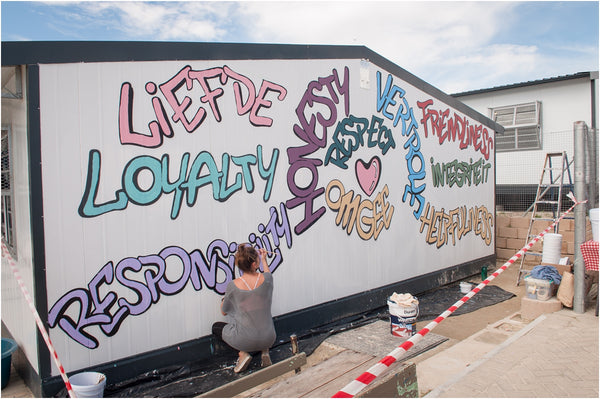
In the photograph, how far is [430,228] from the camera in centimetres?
860

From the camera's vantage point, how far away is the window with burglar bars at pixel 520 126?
14.5m

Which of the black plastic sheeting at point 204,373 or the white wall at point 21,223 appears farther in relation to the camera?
the black plastic sheeting at point 204,373

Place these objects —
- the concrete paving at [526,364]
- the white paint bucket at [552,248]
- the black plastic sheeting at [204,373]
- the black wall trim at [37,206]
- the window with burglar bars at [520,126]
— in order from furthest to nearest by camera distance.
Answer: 1. the window with burglar bars at [520,126]
2. the white paint bucket at [552,248]
3. the black plastic sheeting at [204,373]
4. the black wall trim at [37,206]
5. the concrete paving at [526,364]

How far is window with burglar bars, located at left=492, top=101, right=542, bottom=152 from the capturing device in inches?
572

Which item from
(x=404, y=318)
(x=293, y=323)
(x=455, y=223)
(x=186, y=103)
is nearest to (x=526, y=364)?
(x=404, y=318)

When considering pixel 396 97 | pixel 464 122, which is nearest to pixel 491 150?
pixel 464 122

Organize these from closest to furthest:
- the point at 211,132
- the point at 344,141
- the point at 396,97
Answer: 1. the point at 211,132
2. the point at 344,141
3. the point at 396,97

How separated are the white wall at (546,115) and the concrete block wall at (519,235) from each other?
3648 millimetres

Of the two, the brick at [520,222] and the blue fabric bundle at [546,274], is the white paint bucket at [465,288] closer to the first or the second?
the blue fabric bundle at [546,274]

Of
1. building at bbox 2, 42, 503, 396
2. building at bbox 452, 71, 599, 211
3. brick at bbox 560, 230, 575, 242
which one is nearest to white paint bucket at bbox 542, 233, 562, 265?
brick at bbox 560, 230, 575, 242

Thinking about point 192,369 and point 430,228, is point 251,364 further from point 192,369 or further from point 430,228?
point 430,228

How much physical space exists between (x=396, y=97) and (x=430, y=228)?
2.54 meters

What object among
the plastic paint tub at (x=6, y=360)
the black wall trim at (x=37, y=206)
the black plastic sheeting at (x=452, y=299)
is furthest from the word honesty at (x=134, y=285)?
the black plastic sheeting at (x=452, y=299)

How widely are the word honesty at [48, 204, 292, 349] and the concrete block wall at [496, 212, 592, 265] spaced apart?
27.1ft
